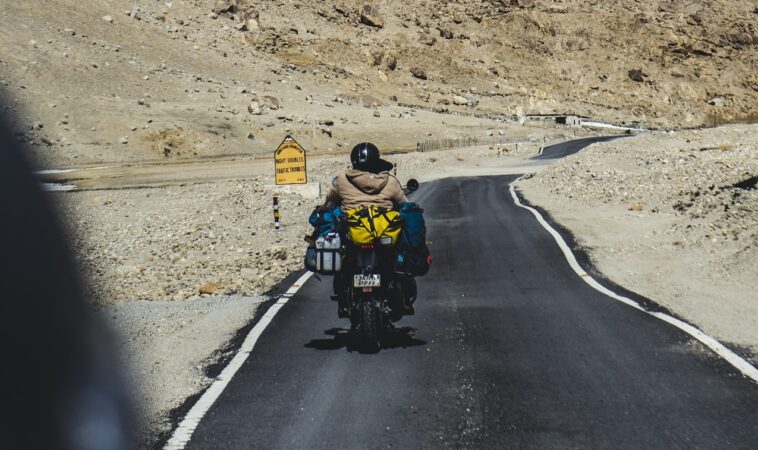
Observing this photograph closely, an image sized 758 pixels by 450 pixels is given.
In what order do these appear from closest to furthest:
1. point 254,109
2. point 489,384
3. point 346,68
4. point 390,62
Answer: point 489,384 → point 254,109 → point 346,68 → point 390,62

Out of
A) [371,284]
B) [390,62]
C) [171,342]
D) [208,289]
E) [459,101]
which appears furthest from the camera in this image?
[390,62]

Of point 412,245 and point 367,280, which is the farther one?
point 412,245

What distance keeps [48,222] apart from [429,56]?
395ft

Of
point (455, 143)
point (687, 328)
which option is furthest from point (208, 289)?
point (455, 143)

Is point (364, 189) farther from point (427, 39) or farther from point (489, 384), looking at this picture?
point (427, 39)

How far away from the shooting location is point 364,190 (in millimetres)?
9539

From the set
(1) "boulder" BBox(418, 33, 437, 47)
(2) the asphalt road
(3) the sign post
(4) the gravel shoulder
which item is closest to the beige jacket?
(2) the asphalt road

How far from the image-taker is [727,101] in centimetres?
12400

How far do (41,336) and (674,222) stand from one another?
2196cm

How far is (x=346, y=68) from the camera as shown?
4291 inches

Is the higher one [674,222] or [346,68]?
[346,68]

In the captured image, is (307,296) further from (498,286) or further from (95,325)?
(95,325)

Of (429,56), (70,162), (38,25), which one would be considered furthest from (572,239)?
(429,56)

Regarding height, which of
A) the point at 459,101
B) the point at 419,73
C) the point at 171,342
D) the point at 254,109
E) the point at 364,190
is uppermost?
the point at 419,73
